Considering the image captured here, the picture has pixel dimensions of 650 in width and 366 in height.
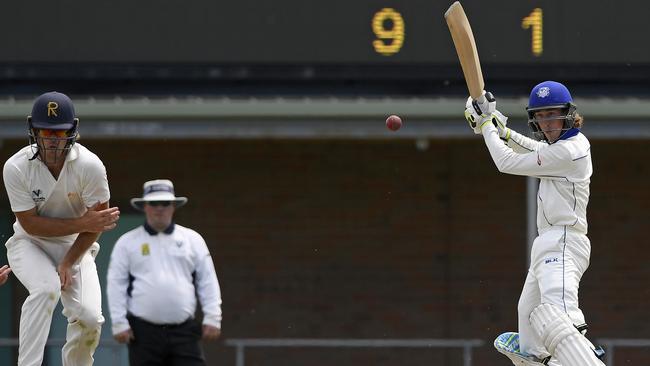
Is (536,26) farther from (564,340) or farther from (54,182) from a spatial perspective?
(54,182)

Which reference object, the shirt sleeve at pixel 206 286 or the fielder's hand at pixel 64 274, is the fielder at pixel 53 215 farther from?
the shirt sleeve at pixel 206 286

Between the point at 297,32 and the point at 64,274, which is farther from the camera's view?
the point at 297,32

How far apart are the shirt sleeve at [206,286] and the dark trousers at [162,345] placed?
0.17 meters

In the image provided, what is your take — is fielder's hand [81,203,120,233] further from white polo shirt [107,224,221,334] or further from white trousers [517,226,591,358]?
white trousers [517,226,591,358]

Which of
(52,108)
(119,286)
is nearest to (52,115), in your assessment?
(52,108)

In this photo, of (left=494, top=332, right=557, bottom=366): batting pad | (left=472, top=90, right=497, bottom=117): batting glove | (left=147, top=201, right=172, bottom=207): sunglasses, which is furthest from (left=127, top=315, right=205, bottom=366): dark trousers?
(left=472, top=90, right=497, bottom=117): batting glove

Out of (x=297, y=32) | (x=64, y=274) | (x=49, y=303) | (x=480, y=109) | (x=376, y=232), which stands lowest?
(x=49, y=303)

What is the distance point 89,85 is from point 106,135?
0.97 m

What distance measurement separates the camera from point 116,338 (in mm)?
10047

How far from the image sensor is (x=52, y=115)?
320 inches

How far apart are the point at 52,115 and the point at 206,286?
8.16 ft

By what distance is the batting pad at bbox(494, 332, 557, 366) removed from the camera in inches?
338

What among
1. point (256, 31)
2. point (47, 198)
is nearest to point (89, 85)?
point (256, 31)

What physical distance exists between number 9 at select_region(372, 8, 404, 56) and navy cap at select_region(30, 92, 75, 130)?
4369 millimetres
